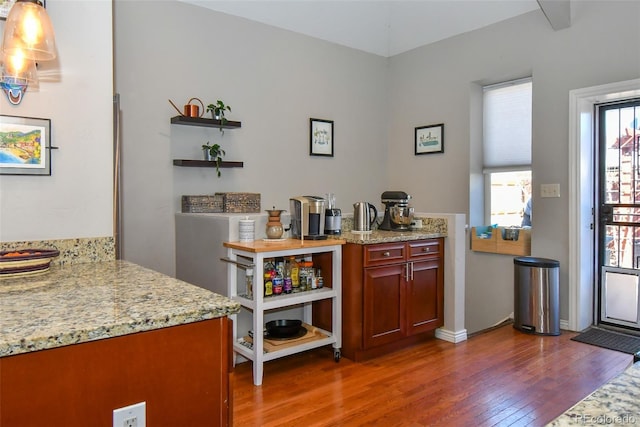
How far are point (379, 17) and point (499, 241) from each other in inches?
106

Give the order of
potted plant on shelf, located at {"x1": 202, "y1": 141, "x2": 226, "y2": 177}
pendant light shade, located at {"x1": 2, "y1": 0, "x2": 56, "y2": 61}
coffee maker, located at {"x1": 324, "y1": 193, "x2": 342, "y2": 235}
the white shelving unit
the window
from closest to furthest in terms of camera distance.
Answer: pendant light shade, located at {"x1": 2, "y1": 0, "x2": 56, "y2": 61}, the white shelving unit, coffee maker, located at {"x1": 324, "y1": 193, "x2": 342, "y2": 235}, potted plant on shelf, located at {"x1": 202, "y1": 141, "x2": 226, "y2": 177}, the window

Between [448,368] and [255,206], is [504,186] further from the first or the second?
[255,206]

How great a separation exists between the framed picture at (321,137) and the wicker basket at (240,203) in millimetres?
1053

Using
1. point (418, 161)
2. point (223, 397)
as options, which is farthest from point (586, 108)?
point (223, 397)

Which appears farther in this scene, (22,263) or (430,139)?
(430,139)

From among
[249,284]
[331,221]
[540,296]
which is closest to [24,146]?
[249,284]

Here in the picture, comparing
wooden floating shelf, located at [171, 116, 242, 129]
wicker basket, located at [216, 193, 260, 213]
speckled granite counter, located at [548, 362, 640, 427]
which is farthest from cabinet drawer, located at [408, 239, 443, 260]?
speckled granite counter, located at [548, 362, 640, 427]

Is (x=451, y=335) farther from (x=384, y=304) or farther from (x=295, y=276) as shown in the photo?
(x=295, y=276)

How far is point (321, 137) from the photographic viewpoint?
4605 millimetres

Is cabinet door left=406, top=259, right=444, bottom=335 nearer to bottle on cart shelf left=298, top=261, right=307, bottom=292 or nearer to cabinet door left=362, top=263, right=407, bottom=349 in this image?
cabinet door left=362, top=263, right=407, bottom=349

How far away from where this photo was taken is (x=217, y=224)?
Result: 296 centimetres

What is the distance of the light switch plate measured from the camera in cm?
373

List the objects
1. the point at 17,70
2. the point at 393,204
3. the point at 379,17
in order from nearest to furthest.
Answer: the point at 17,70
the point at 393,204
the point at 379,17

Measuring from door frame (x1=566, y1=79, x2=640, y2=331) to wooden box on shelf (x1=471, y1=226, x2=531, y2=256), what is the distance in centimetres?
43
